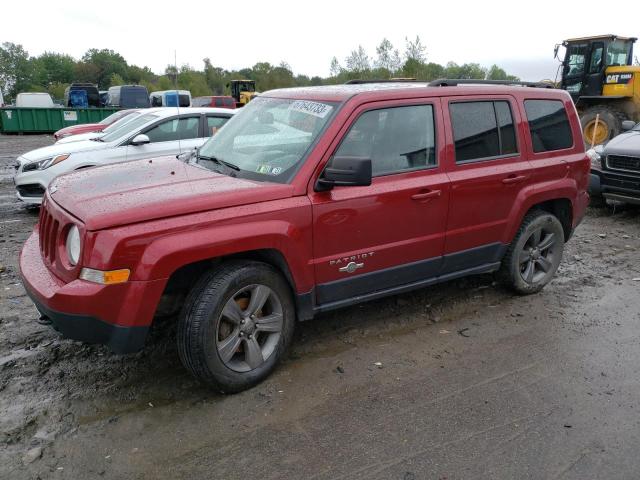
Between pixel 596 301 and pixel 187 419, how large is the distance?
3.92m

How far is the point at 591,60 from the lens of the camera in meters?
14.7

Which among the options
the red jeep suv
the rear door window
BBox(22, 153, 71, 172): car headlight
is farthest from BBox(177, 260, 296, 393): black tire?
BBox(22, 153, 71, 172): car headlight

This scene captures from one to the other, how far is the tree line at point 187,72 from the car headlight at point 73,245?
36946 millimetres

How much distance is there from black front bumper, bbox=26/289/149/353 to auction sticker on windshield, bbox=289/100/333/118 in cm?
187

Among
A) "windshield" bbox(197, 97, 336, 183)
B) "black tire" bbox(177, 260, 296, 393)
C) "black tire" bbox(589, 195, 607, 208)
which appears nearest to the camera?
"black tire" bbox(177, 260, 296, 393)

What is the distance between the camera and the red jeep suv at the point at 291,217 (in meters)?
2.98

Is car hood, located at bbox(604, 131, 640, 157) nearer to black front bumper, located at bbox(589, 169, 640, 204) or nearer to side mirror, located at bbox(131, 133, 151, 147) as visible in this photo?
black front bumper, located at bbox(589, 169, 640, 204)

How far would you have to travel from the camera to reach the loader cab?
14516 mm

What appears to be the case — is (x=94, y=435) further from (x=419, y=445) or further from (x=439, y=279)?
(x=439, y=279)

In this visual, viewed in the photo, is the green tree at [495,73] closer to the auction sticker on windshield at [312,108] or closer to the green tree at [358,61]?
the green tree at [358,61]

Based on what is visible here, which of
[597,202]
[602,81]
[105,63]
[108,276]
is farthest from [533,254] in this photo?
[105,63]

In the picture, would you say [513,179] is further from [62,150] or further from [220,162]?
[62,150]

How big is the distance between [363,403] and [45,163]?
7.00m

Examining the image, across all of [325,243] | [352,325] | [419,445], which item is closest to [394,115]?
[325,243]
